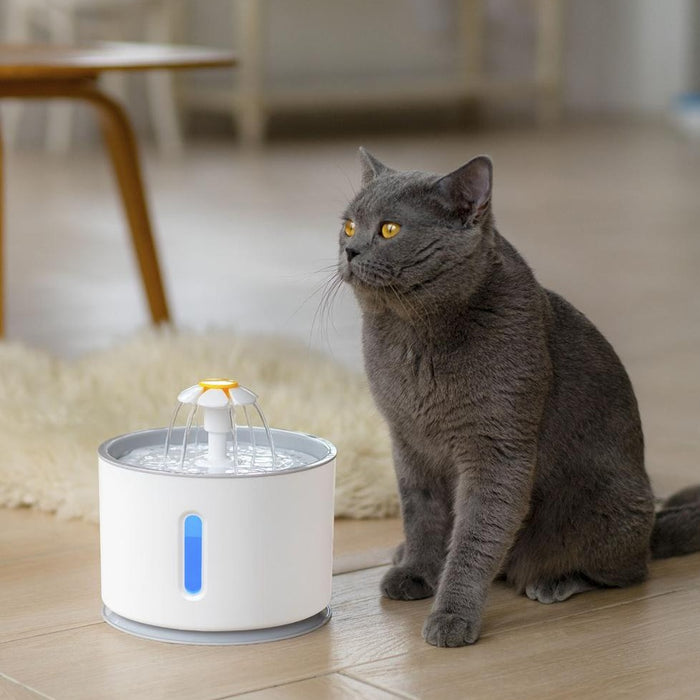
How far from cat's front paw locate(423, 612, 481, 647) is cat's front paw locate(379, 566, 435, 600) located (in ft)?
0.40

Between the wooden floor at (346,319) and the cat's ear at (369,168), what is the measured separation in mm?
410

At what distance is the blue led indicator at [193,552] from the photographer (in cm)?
114

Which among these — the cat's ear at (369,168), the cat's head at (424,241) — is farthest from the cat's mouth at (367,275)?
the cat's ear at (369,168)

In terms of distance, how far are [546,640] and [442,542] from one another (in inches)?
6.7

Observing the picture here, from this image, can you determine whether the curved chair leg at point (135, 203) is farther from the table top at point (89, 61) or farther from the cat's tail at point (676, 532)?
the cat's tail at point (676, 532)

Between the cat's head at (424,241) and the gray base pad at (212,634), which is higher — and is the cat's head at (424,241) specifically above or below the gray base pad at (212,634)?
above

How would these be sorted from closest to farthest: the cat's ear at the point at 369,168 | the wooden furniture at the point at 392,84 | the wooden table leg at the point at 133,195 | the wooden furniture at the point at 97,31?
the cat's ear at the point at 369,168 → the wooden table leg at the point at 133,195 → the wooden furniture at the point at 97,31 → the wooden furniture at the point at 392,84

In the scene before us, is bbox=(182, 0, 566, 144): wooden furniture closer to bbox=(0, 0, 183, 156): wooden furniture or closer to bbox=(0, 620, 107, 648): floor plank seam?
bbox=(0, 0, 183, 156): wooden furniture

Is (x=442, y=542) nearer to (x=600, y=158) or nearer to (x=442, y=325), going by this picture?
(x=442, y=325)

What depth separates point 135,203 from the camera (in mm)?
2449

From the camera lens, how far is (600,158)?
5.21 m

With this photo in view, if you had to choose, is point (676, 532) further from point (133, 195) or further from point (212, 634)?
point (133, 195)

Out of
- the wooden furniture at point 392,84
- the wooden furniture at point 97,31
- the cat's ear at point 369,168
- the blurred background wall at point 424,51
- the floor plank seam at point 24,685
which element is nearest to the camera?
the floor plank seam at point 24,685

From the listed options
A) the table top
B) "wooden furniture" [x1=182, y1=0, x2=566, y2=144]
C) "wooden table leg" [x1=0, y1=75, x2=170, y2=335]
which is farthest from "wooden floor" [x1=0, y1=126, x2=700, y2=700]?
the table top
